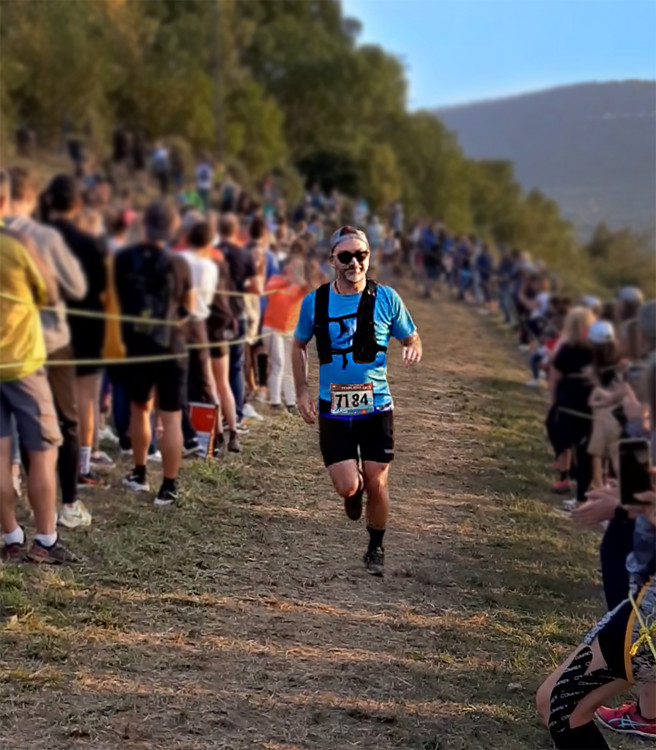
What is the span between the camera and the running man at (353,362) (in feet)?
7.63

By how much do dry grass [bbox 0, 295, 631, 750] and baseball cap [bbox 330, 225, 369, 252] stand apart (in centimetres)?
37

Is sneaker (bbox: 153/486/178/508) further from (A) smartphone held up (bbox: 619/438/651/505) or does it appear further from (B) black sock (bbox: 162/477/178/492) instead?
(A) smartphone held up (bbox: 619/438/651/505)

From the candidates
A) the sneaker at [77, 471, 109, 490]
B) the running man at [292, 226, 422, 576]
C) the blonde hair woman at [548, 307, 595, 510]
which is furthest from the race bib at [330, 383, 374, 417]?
the sneaker at [77, 471, 109, 490]

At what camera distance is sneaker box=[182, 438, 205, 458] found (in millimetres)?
3322

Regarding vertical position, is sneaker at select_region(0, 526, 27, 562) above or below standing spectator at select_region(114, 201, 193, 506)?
below

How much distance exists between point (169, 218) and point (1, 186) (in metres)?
0.50

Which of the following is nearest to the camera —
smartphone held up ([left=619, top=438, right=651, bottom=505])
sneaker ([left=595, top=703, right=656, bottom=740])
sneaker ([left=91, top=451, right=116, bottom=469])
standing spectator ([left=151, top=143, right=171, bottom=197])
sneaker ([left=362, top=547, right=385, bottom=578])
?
smartphone held up ([left=619, top=438, right=651, bottom=505])

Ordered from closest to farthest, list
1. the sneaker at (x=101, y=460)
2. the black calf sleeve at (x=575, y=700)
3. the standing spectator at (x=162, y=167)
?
the black calf sleeve at (x=575, y=700) → the standing spectator at (x=162, y=167) → the sneaker at (x=101, y=460)

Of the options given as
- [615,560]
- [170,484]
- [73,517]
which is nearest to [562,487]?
[615,560]

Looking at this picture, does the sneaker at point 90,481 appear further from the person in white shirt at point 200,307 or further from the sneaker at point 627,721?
the sneaker at point 627,721

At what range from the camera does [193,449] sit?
340 cm

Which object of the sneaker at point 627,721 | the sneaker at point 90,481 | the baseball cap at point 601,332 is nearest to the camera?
the baseball cap at point 601,332

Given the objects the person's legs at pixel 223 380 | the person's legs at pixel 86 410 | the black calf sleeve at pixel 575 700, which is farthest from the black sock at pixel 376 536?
the person's legs at pixel 86 410

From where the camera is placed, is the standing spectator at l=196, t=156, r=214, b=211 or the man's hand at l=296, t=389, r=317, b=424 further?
the standing spectator at l=196, t=156, r=214, b=211
